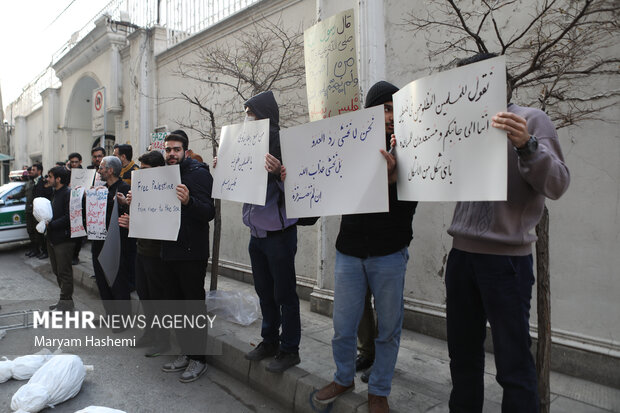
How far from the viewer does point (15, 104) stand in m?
29.0

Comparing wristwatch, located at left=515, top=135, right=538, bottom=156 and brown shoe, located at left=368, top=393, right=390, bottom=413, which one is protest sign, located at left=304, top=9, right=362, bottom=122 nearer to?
wristwatch, located at left=515, top=135, right=538, bottom=156

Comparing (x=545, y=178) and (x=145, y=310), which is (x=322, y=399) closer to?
(x=545, y=178)

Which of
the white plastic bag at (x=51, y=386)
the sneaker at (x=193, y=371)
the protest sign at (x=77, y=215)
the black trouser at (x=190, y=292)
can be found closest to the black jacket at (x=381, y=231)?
the black trouser at (x=190, y=292)

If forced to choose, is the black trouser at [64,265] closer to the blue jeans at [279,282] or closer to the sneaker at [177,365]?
the sneaker at [177,365]

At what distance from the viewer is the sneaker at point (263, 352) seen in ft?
11.7

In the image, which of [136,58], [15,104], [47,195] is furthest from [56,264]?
[15,104]

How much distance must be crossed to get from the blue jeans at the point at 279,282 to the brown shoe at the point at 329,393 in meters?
0.57

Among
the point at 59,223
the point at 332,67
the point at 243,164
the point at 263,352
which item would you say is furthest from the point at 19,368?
the point at 332,67

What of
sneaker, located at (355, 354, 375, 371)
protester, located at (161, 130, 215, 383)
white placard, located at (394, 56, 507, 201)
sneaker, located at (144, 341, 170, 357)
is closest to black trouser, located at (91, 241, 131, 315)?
sneaker, located at (144, 341, 170, 357)

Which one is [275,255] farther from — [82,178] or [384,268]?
[82,178]

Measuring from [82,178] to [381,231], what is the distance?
4.51m

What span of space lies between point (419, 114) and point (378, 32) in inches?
119

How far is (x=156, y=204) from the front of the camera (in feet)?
13.1

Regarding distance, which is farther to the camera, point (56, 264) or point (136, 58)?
point (136, 58)
